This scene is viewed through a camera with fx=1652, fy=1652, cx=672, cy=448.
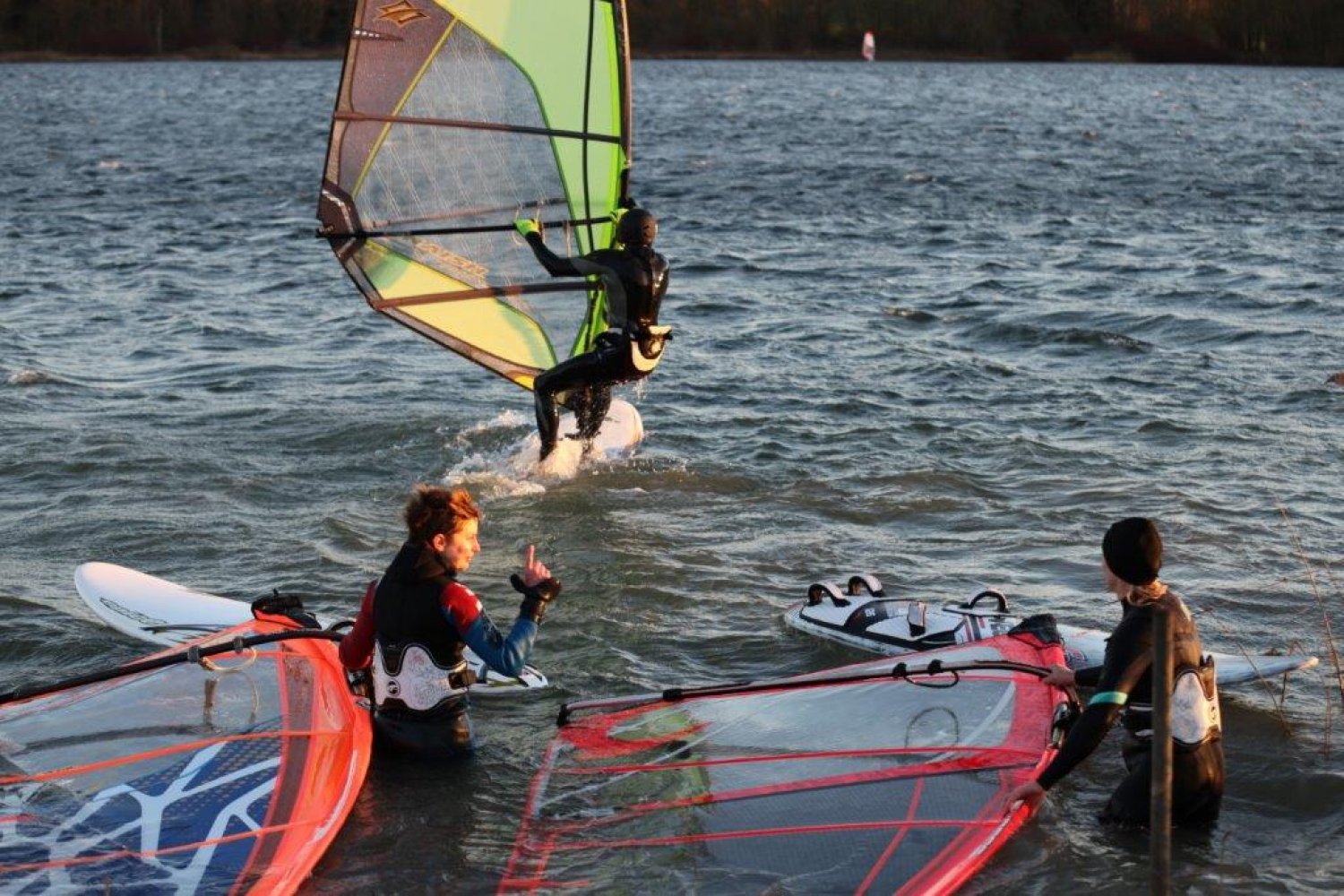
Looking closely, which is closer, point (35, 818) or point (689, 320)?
point (35, 818)

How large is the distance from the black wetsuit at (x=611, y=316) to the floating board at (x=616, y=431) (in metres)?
0.74

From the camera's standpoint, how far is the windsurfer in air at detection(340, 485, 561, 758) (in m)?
5.66

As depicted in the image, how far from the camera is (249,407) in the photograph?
12.6 meters

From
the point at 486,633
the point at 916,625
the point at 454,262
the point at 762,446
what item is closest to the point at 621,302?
the point at 454,262

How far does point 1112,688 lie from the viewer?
5.38 meters

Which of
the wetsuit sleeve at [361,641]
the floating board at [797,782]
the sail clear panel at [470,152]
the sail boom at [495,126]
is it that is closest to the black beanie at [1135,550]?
the floating board at [797,782]

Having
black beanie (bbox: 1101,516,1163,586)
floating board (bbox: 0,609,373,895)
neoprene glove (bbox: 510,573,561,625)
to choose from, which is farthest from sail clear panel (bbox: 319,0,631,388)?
black beanie (bbox: 1101,516,1163,586)

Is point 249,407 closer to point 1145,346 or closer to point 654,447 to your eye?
point 654,447

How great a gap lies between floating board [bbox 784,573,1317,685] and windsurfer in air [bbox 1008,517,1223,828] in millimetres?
1459

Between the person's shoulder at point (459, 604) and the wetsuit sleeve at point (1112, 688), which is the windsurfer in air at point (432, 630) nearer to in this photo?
the person's shoulder at point (459, 604)

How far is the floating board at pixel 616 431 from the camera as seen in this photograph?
11164 millimetres

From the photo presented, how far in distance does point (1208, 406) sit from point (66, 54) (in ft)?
276

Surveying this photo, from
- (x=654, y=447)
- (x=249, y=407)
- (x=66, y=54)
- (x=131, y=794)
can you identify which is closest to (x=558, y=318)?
(x=654, y=447)

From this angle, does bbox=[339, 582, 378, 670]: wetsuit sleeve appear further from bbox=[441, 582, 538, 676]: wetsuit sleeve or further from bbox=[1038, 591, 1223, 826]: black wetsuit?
bbox=[1038, 591, 1223, 826]: black wetsuit
